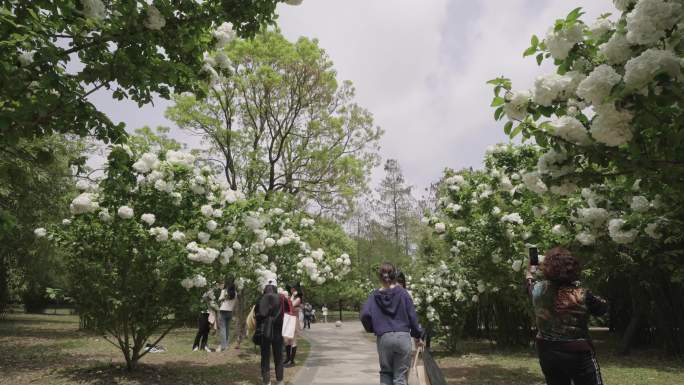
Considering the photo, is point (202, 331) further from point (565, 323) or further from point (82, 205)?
point (565, 323)

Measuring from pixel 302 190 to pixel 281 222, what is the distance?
1003 cm

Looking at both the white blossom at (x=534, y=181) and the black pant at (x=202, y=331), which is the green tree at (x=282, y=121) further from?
the white blossom at (x=534, y=181)

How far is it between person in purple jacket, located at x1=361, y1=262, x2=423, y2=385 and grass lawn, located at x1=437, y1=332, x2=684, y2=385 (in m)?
3.76

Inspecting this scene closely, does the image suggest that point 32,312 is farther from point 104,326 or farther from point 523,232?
point 523,232

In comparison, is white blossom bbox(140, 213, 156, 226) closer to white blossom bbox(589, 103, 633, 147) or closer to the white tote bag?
the white tote bag

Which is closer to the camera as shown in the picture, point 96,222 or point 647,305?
point 96,222

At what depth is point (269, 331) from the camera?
766 centimetres

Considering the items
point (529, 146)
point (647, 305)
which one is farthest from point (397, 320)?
point (647, 305)

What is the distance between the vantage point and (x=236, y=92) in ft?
69.4

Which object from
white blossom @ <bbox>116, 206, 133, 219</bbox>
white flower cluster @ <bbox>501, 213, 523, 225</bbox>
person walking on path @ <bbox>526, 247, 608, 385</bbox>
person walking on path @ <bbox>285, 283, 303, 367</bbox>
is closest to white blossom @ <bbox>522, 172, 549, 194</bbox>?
person walking on path @ <bbox>526, 247, 608, 385</bbox>

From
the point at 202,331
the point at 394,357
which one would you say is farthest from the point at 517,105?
the point at 202,331

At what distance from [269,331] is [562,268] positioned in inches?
205

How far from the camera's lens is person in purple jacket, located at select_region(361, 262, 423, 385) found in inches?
199

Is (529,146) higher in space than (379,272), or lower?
higher
